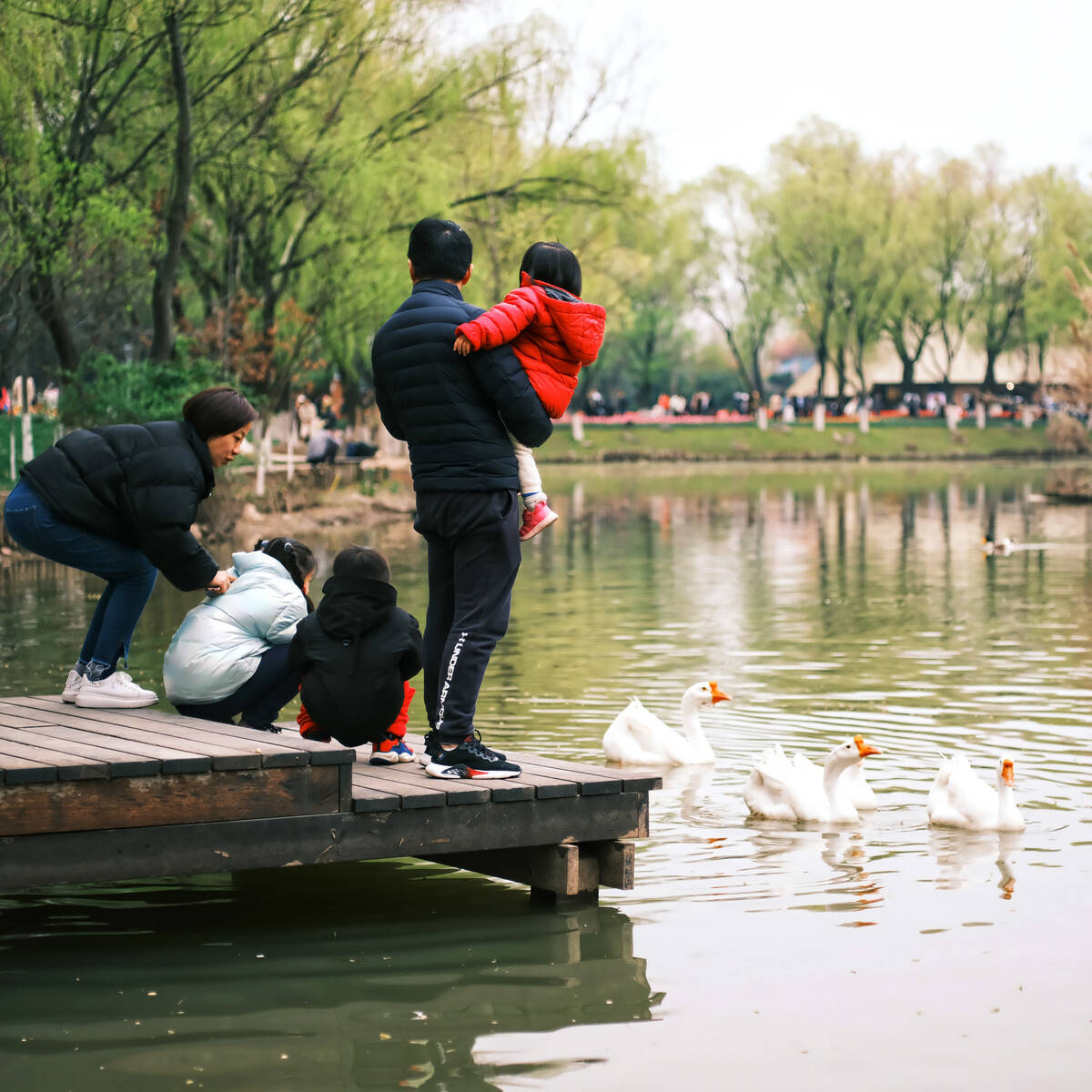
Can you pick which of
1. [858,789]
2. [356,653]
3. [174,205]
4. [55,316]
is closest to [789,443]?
[55,316]

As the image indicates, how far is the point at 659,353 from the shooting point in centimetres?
9162

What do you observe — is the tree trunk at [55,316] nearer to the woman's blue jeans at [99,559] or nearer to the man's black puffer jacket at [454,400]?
the woman's blue jeans at [99,559]

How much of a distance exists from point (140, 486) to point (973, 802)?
413 cm

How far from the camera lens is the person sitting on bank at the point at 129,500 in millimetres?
6887

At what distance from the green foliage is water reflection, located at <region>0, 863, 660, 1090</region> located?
20.2m

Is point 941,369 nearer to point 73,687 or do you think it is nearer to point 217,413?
point 73,687

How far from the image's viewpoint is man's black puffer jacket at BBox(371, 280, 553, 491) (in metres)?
6.54

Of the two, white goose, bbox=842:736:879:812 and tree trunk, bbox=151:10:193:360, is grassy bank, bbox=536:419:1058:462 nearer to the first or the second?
tree trunk, bbox=151:10:193:360

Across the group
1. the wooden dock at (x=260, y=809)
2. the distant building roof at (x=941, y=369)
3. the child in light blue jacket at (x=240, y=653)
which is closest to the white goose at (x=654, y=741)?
the wooden dock at (x=260, y=809)

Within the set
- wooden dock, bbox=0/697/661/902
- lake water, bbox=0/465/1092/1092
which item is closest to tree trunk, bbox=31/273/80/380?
lake water, bbox=0/465/1092/1092

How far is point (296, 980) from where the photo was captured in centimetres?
606

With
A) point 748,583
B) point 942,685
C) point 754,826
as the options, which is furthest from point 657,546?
point 754,826

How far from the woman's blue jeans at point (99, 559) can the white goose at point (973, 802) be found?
3873 mm

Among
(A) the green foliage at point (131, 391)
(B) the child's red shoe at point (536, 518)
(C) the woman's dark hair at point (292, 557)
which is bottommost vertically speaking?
(C) the woman's dark hair at point (292, 557)
